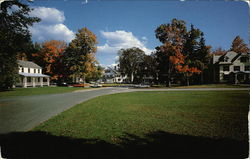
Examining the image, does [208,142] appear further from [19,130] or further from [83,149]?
[19,130]

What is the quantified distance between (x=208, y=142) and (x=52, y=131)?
4.86 m

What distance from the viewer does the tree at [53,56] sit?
37.8 m

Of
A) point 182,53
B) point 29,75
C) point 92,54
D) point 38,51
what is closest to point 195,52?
point 182,53

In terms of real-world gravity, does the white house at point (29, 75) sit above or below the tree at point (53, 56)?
below

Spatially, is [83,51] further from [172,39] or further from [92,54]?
[172,39]

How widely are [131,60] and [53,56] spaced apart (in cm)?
2979

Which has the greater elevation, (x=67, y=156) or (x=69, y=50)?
(x=69, y=50)

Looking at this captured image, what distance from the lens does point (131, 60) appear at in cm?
5253

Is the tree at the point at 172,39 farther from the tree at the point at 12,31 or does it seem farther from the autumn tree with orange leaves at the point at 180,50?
the tree at the point at 12,31

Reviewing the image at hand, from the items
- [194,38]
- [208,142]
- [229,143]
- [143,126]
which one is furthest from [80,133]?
[194,38]

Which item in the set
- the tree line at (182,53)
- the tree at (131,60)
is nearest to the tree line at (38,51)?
the tree line at (182,53)

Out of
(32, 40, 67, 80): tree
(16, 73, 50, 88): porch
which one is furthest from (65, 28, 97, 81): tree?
(16, 73, 50, 88): porch

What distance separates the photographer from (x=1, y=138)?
3.71m

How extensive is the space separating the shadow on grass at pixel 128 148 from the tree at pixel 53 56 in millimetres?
39719
